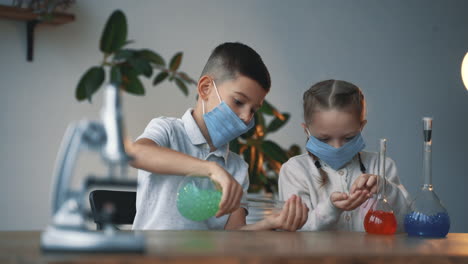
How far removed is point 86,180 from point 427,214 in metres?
0.85

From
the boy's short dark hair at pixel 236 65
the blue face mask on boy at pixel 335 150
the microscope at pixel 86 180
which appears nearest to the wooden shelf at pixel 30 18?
the boy's short dark hair at pixel 236 65

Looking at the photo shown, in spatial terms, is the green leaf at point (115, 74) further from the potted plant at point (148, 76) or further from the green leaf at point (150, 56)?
the green leaf at point (150, 56)

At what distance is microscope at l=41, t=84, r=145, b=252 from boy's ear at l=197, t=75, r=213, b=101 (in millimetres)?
975

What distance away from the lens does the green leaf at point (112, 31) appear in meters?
2.75

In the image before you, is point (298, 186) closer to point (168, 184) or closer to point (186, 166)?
point (168, 184)

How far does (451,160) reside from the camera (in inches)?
165

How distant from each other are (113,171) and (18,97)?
2.48 m

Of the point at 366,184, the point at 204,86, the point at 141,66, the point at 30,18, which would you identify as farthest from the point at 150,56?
the point at 366,184

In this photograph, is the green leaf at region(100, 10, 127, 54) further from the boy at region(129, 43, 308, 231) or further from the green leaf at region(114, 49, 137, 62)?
the boy at region(129, 43, 308, 231)

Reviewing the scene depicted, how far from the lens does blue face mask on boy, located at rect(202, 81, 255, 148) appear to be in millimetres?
1550

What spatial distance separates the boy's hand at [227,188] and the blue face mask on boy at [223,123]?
1.68 feet

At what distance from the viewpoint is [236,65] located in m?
1.63

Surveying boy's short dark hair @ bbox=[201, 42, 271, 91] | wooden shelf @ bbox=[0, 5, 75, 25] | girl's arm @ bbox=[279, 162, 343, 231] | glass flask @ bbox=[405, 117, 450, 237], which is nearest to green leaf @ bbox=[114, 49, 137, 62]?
wooden shelf @ bbox=[0, 5, 75, 25]

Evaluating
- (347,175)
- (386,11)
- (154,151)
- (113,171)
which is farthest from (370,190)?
(386,11)
